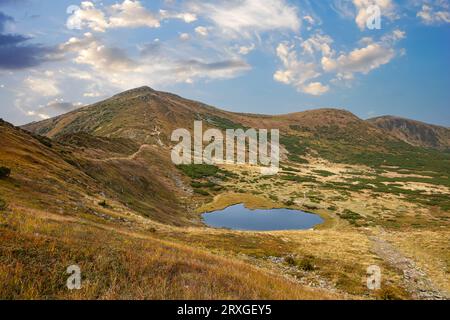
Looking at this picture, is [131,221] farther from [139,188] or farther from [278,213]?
[278,213]

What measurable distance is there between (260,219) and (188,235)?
4015cm

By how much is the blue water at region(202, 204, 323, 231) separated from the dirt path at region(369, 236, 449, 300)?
2305cm

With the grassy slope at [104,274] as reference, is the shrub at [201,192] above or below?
above

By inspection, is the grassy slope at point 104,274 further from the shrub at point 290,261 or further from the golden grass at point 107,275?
the shrub at point 290,261

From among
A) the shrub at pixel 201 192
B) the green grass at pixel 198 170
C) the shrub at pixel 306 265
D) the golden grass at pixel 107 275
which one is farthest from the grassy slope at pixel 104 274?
the green grass at pixel 198 170

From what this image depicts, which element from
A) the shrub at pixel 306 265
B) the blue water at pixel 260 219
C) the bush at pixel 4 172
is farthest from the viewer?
the blue water at pixel 260 219

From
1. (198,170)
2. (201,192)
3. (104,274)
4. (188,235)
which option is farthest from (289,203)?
(104,274)

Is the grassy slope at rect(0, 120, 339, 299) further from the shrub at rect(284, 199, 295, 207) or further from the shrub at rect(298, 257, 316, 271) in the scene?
the shrub at rect(284, 199, 295, 207)

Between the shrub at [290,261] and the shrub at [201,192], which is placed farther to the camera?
the shrub at [201,192]

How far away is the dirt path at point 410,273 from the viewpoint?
28.7 m

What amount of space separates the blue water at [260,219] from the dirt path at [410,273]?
23051 millimetres

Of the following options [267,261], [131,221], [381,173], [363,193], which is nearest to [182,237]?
[131,221]
